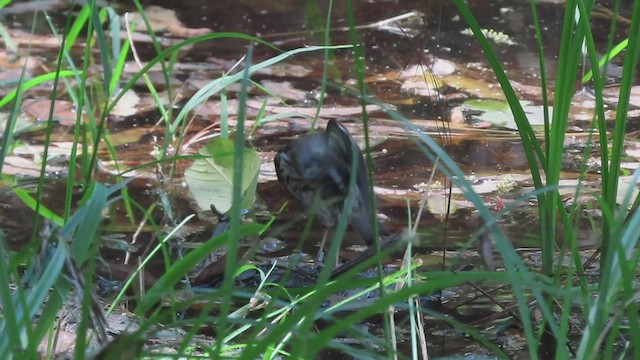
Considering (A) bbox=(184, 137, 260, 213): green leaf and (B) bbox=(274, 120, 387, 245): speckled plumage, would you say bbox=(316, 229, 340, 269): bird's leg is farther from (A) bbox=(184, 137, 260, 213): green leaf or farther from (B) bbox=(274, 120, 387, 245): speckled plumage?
(A) bbox=(184, 137, 260, 213): green leaf

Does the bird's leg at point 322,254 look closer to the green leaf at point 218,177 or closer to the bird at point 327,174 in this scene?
the bird at point 327,174

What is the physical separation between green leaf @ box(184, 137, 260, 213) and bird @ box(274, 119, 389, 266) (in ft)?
Answer: 0.30

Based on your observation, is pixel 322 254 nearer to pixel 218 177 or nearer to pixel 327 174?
pixel 327 174

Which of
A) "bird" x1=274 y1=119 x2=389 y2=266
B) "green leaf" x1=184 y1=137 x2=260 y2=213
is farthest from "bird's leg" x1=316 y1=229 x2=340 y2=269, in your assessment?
"green leaf" x1=184 y1=137 x2=260 y2=213

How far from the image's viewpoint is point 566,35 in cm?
149

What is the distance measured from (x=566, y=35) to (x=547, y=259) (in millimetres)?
349

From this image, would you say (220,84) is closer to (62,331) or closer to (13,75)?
(62,331)

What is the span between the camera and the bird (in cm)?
199

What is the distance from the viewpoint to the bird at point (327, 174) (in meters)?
→ 1.99

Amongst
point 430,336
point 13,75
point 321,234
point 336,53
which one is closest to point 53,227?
point 430,336

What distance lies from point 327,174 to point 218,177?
0.26 metres

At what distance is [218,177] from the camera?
2174mm

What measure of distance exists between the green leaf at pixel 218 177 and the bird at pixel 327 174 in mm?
91

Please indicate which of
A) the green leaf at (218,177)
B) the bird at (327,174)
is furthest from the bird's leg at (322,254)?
the green leaf at (218,177)
